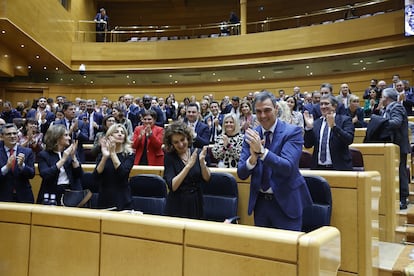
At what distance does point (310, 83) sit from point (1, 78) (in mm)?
9512

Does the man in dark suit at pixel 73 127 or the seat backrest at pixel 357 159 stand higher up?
the man in dark suit at pixel 73 127

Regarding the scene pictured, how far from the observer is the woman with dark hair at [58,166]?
2729 millimetres

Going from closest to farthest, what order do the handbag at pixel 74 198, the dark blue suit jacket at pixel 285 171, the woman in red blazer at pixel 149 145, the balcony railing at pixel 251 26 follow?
the dark blue suit jacket at pixel 285 171
the handbag at pixel 74 198
the woman in red blazer at pixel 149 145
the balcony railing at pixel 251 26

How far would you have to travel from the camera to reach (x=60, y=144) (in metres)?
2.86

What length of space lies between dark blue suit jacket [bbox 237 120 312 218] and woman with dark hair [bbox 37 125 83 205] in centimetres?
149

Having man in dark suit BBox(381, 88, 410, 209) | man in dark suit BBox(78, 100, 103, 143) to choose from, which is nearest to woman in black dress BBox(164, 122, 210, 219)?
man in dark suit BBox(381, 88, 410, 209)

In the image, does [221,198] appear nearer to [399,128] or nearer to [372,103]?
→ [399,128]

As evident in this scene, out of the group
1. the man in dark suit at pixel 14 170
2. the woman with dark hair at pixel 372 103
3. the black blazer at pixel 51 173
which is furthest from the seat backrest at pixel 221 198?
the woman with dark hair at pixel 372 103

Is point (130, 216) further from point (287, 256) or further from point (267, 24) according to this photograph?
point (267, 24)

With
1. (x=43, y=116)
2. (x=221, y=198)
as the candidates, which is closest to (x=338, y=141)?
(x=221, y=198)

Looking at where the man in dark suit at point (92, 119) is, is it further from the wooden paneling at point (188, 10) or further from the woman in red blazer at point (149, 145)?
the wooden paneling at point (188, 10)

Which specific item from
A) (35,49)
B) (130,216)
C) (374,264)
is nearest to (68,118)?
(130,216)

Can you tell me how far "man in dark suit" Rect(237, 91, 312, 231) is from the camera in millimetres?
1799

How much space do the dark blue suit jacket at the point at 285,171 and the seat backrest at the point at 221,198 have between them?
718mm
